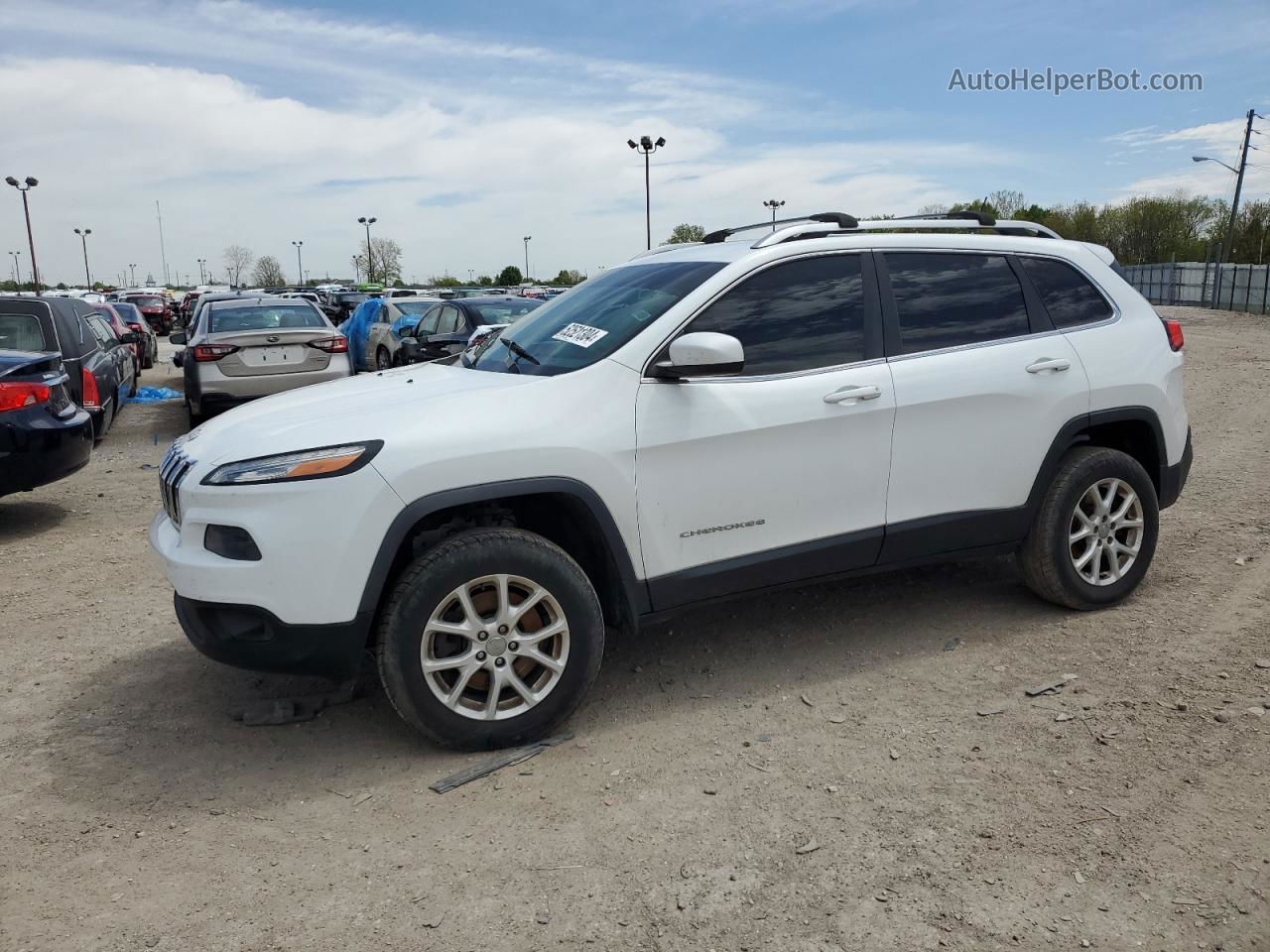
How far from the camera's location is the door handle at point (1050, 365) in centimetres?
453

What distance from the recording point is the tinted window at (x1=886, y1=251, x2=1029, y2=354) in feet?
14.3

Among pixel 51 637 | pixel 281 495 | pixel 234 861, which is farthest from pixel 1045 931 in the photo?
pixel 51 637

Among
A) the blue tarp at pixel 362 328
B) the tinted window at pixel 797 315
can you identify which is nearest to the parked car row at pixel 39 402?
the tinted window at pixel 797 315

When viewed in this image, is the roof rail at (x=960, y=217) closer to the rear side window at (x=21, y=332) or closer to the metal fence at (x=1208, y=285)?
the rear side window at (x=21, y=332)

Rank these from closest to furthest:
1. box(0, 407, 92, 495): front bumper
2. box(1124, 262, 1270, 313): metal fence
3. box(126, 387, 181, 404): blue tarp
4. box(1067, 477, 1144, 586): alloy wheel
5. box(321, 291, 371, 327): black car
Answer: box(1067, 477, 1144, 586): alloy wheel
box(0, 407, 92, 495): front bumper
box(126, 387, 181, 404): blue tarp
box(321, 291, 371, 327): black car
box(1124, 262, 1270, 313): metal fence

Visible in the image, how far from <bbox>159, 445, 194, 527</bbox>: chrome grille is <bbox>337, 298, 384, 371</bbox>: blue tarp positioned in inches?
553

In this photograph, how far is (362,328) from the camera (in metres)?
18.2

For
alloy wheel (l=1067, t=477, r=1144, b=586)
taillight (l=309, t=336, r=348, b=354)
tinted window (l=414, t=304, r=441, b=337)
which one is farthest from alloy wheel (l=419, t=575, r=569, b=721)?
tinted window (l=414, t=304, r=441, b=337)

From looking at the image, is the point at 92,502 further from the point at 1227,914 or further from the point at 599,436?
the point at 1227,914

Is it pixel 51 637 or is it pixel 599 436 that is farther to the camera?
pixel 51 637

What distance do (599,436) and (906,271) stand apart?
1.68 m

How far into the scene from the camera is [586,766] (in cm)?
362

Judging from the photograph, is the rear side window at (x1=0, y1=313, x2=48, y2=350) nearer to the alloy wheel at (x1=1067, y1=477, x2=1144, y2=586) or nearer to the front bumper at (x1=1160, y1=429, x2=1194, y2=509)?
the alloy wheel at (x1=1067, y1=477, x2=1144, y2=586)

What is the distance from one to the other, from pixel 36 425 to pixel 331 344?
15.5 feet
